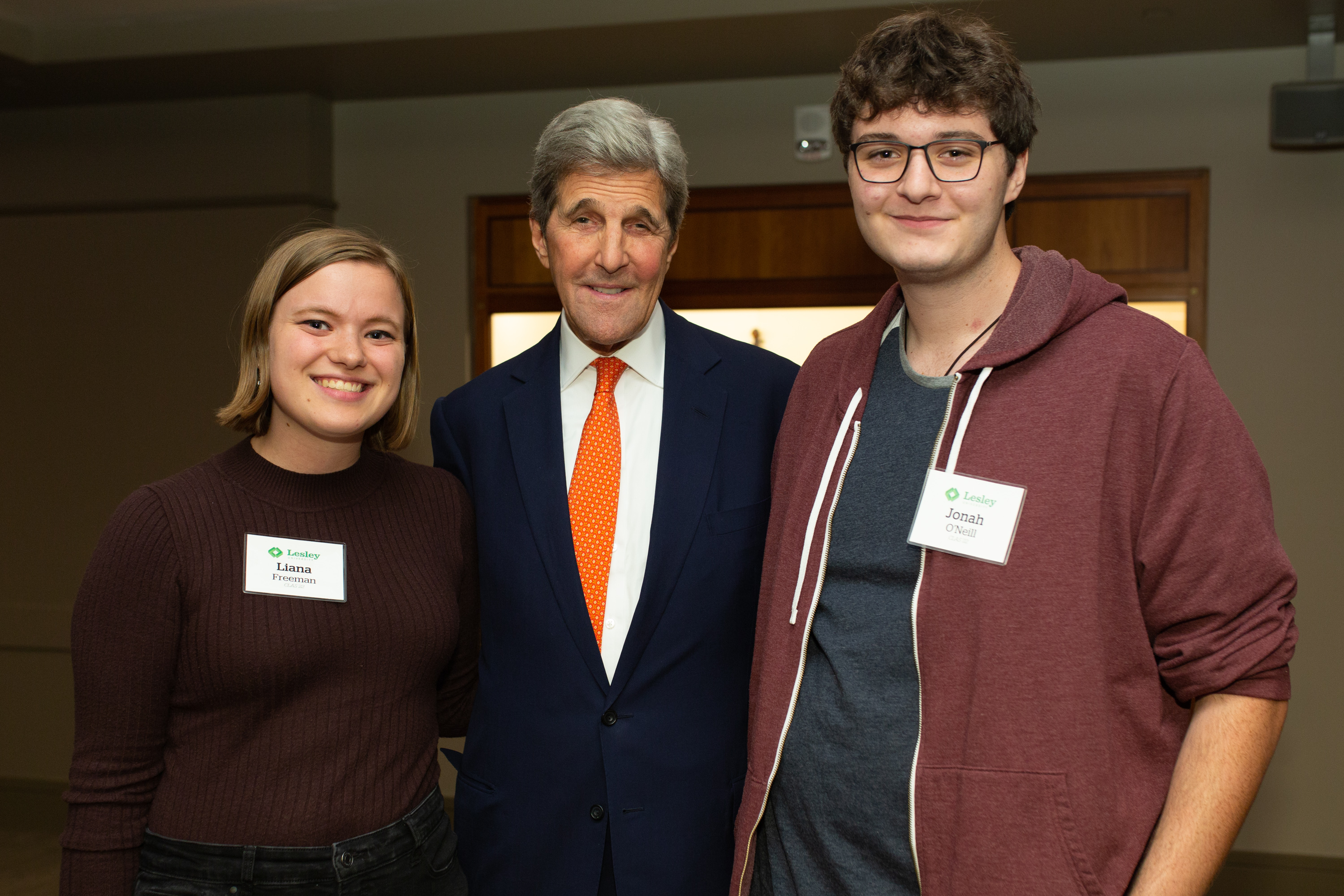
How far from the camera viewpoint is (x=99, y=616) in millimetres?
1465

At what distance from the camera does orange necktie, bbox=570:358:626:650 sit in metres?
1.86

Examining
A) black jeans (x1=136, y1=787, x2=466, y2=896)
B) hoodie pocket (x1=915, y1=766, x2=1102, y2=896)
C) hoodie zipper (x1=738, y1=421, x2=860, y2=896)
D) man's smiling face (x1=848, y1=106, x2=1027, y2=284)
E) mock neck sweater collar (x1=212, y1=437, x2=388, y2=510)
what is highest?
man's smiling face (x1=848, y1=106, x2=1027, y2=284)

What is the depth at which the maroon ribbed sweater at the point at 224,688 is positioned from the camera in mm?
1469

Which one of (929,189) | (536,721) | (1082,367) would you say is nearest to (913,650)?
(1082,367)

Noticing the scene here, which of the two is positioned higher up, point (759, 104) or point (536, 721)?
point (759, 104)

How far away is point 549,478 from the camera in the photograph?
1.89 meters

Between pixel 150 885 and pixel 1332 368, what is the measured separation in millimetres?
4542

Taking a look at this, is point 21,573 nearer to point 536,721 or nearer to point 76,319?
point 76,319

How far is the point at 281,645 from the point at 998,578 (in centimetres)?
102

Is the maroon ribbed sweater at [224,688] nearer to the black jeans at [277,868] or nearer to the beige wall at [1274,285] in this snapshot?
the black jeans at [277,868]

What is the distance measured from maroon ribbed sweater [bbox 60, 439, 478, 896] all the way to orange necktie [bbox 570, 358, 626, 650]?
0.34 m

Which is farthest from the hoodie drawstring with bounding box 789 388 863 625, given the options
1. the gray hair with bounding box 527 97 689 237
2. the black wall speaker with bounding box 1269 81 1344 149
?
the black wall speaker with bounding box 1269 81 1344 149

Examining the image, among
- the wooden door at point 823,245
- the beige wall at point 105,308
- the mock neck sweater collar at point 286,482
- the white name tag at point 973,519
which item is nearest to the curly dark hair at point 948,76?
the white name tag at point 973,519

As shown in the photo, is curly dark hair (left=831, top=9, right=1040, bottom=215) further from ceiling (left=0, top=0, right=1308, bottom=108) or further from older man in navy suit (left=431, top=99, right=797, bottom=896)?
ceiling (left=0, top=0, right=1308, bottom=108)
